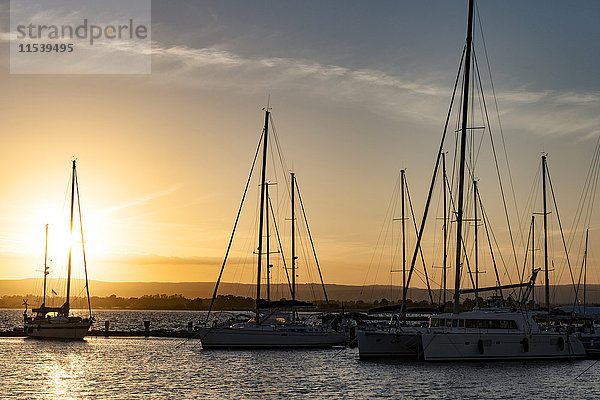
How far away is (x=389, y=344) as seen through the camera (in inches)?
1844

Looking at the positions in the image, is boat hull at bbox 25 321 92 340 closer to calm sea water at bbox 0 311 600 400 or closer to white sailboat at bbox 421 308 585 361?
calm sea water at bbox 0 311 600 400

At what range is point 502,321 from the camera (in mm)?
46188

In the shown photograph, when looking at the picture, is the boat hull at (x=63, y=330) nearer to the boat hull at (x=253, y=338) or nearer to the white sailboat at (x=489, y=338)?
the boat hull at (x=253, y=338)

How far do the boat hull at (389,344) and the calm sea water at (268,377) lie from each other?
1103 millimetres

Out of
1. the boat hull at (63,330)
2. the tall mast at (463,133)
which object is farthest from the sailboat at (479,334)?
the boat hull at (63,330)

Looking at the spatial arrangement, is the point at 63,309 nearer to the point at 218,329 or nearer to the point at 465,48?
the point at 218,329

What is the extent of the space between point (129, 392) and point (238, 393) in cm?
544

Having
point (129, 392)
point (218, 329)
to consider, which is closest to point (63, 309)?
point (218, 329)

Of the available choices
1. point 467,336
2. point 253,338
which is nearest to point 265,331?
point 253,338

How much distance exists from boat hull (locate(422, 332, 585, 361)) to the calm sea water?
0.62m

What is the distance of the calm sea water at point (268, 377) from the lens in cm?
3531

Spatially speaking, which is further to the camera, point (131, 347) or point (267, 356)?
point (131, 347)

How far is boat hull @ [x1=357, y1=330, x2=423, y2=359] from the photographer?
46469mm

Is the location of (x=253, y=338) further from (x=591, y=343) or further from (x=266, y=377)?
(x=591, y=343)
